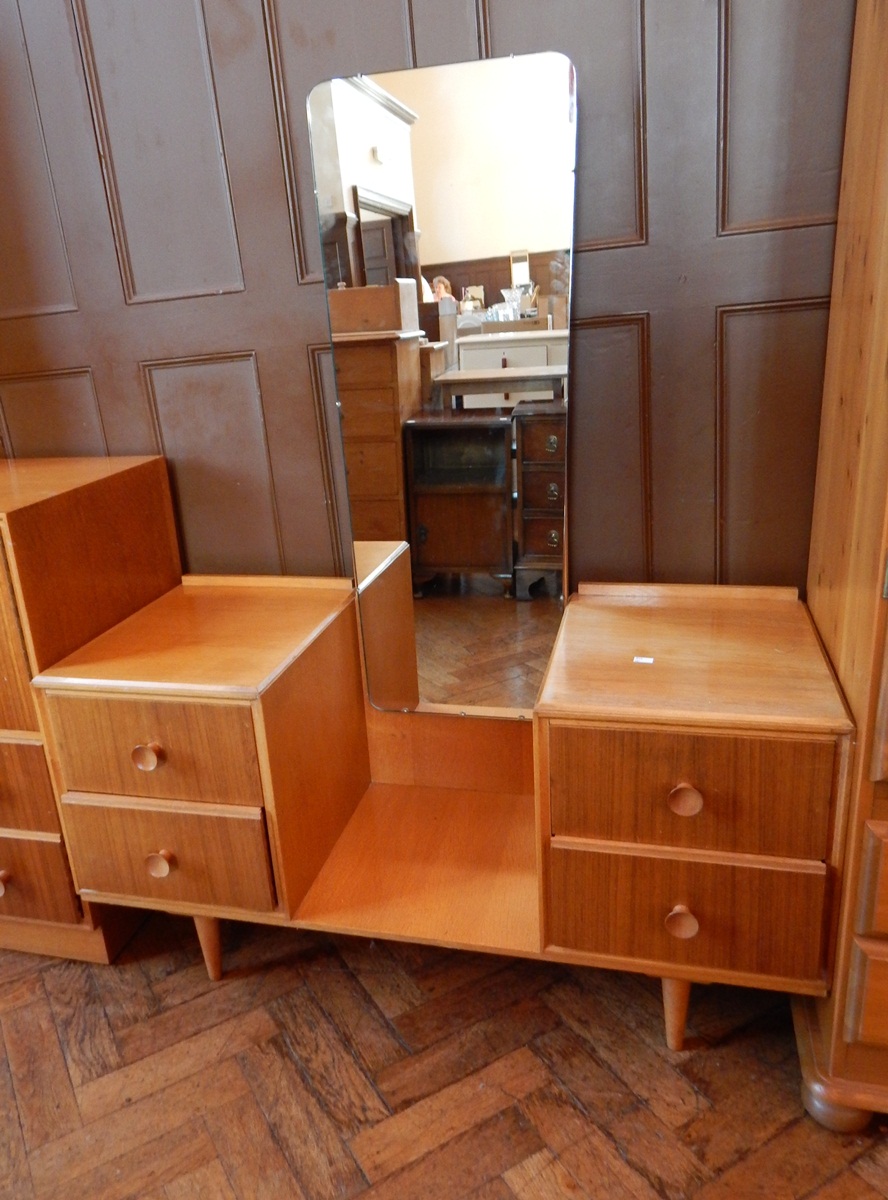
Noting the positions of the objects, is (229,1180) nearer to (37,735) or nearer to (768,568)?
(37,735)

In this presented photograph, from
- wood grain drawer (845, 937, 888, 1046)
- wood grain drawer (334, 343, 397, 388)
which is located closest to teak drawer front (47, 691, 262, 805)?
wood grain drawer (334, 343, 397, 388)

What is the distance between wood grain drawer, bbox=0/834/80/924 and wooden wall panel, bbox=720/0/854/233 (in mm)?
1615

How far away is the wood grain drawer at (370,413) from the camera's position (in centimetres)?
157

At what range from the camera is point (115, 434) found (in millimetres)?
1792

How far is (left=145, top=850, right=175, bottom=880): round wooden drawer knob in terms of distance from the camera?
1460 millimetres

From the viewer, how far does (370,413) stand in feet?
5.20

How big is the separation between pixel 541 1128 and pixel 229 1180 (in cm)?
47

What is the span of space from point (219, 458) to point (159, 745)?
0.63 meters

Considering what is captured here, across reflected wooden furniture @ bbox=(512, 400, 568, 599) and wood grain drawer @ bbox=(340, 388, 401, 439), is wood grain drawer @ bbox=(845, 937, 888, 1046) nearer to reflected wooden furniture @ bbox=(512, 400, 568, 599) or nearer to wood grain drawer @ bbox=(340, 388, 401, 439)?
reflected wooden furniture @ bbox=(512, 400, 568, 599)

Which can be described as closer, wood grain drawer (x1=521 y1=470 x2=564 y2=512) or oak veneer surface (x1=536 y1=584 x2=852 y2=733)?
oak veneer surface (x1=536 y1=584 x2=852 y2=733)

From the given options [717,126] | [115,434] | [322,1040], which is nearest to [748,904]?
[322,1040]

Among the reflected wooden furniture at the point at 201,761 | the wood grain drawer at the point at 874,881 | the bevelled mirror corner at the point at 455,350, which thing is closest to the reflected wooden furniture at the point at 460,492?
the bevelled mirror corner at the point at 455,350

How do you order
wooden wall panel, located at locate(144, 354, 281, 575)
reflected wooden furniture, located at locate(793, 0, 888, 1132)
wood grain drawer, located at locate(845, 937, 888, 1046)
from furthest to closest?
wooden wall panel, located at locate(144, 354, 281, 575) < wood grain drawer, located at locate(845, 937, 888, 1046) < reflected wooden furniture, located at locate(793, 0, 888, 1132)

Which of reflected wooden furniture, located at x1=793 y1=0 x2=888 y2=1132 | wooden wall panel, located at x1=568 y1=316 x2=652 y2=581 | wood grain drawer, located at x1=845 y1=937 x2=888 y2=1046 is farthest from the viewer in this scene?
wooden wall panel, located at x1=568 y1=316 x2=652 y2=581
